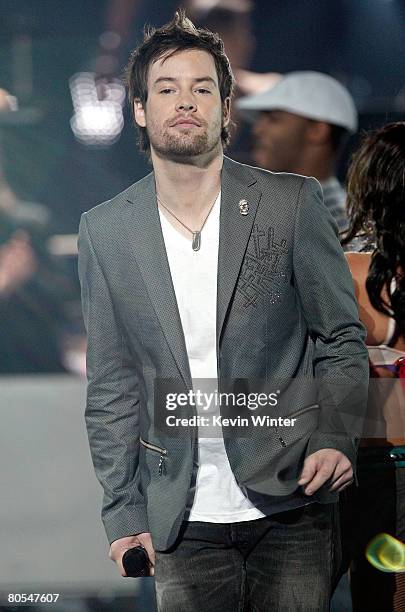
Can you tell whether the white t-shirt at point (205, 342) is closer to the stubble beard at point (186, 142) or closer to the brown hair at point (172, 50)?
the stubble beard at point (186, 142)

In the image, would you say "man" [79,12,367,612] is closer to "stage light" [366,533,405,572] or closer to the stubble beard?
the stubble beard

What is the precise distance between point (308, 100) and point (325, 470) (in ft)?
3.19

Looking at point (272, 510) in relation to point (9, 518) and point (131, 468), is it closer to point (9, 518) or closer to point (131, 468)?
point (131, 468)

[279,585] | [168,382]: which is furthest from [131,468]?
[279,585]

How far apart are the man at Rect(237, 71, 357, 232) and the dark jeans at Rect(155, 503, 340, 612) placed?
2.61 ft

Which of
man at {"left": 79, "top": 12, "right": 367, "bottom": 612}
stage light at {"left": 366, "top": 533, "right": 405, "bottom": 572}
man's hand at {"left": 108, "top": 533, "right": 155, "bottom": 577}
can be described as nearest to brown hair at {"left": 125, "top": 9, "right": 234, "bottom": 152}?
man at {"left": 79, "top": 12, "right": 367, "bottom": 612}

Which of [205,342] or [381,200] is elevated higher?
[381,200]

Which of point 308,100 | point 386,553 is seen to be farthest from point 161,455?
point 308,100

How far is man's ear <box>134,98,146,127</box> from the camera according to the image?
2262 millimetres

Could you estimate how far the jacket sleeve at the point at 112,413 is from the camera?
218 centimetres

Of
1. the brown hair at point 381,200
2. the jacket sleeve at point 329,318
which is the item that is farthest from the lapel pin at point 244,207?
the brown hair at point 381,200

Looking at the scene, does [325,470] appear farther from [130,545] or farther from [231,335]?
[130,545]

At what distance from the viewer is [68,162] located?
2.36 meters

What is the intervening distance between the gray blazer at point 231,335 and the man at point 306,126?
0.43 feet
